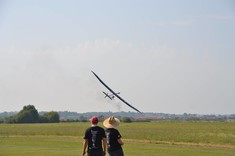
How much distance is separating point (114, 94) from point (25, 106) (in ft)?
343

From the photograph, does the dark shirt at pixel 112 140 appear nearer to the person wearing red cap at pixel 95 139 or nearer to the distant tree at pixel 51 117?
the person wearing red cap at pixel 95 139

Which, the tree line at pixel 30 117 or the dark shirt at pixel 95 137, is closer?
the dark shirt at pixel 95 137

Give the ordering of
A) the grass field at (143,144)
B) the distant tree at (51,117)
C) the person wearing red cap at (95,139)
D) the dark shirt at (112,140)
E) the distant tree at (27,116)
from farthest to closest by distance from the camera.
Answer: the distant tree at (51,117), the distant tree at (27,116), the grass field at (143,144), the dark shirt at (112,140), the person wearing red cap at (95,139)

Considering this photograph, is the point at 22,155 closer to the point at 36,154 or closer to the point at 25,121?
the point at 36,154

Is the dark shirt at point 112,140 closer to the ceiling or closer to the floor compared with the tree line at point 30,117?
closer to the floor

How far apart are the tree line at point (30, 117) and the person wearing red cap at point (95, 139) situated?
135m

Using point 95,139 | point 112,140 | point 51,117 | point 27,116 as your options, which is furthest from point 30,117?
point 95,139

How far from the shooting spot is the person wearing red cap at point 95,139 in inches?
472

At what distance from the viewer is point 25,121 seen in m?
145

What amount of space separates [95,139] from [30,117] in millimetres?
136807

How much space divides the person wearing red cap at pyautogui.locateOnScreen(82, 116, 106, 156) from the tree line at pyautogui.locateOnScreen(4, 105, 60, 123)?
444ft

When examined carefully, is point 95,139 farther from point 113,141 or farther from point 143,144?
point 143,144

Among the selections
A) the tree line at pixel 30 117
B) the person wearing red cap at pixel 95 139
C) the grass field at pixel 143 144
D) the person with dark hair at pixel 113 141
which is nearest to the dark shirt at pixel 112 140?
the person with dark hair at pixel 113 141


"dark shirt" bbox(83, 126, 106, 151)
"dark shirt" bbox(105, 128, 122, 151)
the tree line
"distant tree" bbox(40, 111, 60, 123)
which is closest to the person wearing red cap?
"dark shirt" bbox(83, 126, 106, 151)
